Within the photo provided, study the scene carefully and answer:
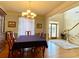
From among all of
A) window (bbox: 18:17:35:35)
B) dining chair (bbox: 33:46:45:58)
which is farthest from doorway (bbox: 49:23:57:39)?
dining chair (bbox: 33:46:45:58)

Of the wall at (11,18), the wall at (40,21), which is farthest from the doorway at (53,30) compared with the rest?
the wall at (11,18)

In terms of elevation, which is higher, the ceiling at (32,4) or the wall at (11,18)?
the ceiling at (32,4)

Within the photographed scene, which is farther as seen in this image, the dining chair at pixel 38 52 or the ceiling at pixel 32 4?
the ceiling at pixel 32 4

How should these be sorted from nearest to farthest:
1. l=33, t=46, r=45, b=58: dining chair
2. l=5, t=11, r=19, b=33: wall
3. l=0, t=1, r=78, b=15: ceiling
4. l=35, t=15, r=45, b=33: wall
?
l=33, t=46, r=45, b=58: dining chair → l=0, t=1, r=78, b=15: ceiling → l=5, t=11, r=19, b=33: wall → l=35, t=15, r=45, b=33: wall

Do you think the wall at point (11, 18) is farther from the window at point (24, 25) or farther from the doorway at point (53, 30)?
the doorway at point (53, 30)

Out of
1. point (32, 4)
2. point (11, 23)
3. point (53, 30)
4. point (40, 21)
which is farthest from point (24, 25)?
point (53, 30)

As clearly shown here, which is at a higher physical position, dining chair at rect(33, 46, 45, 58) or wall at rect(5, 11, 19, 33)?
wall at rect(5, 11, 19, 33)

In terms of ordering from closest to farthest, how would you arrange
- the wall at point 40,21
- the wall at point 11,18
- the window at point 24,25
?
the wall at point 11,18 → the window at point 24,25 → the wall at point 40,21

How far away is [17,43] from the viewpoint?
4.05 m

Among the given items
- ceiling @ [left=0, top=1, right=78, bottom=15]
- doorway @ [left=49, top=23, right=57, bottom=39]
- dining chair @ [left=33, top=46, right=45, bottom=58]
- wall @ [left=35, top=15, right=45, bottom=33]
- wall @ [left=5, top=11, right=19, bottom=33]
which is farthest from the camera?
doorway @ [left=49, top=23, right=57, bottom=39]

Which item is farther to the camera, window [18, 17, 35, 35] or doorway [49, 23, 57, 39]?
doorway [49, 23, 57, 39]

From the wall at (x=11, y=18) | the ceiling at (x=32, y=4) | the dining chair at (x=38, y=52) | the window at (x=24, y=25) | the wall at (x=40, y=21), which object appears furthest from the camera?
the wall at (x=40, y=21)

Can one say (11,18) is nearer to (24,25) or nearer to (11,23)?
(11,23)

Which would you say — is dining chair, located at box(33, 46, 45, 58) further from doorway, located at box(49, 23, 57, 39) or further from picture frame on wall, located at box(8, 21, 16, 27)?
doorway, located at box(49, 23, 57, 39)
